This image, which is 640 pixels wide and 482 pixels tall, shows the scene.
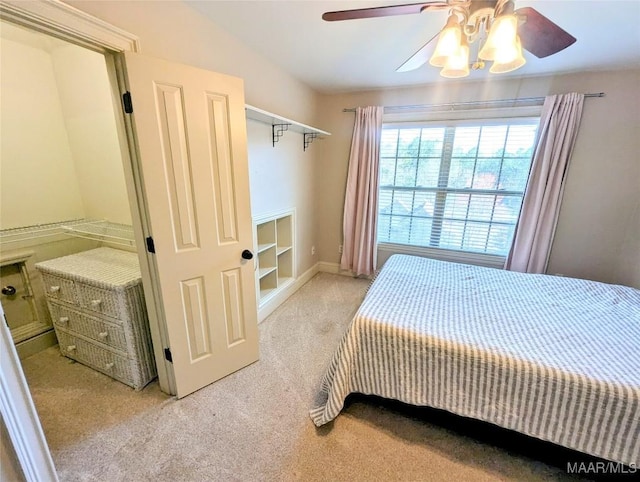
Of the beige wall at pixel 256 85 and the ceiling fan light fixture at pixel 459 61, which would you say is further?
the beige wall at pixel 256 85

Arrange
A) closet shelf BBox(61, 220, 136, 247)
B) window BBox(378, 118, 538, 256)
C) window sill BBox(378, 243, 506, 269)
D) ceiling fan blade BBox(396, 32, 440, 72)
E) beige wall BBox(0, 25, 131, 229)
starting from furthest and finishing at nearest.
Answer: window sill BBox(378, 243, 506, 269), window BBox(378, 118, 538, 256), closet shelf BBox(61, 220, 136, 247), beige wall BBox(0, 25, 131, 229), ceiling fan blade BBox(396, 32, 440, 72)

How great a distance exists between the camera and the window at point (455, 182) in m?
2.86

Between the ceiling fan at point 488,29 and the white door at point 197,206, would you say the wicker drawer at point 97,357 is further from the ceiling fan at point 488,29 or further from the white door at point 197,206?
the ceiling fan at point 488,29

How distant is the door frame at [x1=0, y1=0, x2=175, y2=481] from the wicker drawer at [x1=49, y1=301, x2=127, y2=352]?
28 centimetres

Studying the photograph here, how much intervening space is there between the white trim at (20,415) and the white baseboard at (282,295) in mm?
1678

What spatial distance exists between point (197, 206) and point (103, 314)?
39.8 inches

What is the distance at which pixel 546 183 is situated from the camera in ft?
8.70

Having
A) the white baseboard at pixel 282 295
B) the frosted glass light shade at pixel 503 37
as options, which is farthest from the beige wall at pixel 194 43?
the white baseboard at pixel 282 295

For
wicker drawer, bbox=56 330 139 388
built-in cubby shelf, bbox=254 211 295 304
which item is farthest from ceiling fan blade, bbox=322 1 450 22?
wicker drawer, bbox=56 330 139 388

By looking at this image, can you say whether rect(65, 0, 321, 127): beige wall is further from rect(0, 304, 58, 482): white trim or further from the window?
the window

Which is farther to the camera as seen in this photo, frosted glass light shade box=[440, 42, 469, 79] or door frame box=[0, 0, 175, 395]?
frosted glass light shade box=[440, 42, 469, 79]

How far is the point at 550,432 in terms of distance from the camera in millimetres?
1207

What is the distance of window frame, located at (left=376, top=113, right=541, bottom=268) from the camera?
2710 mm
